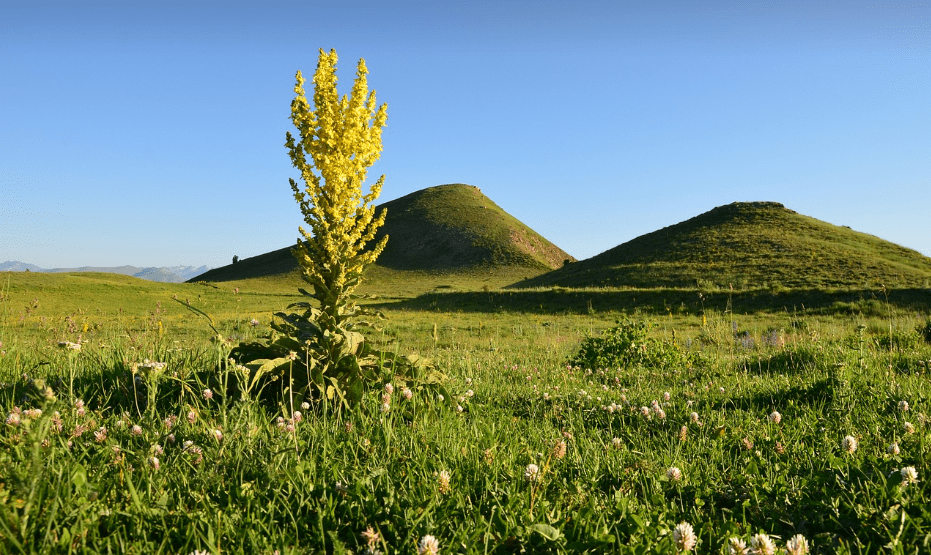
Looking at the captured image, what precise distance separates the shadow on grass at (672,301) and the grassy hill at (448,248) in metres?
48.3

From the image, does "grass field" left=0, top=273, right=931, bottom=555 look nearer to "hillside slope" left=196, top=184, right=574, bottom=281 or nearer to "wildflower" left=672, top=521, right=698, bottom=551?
"wildflower" left=672, top=521, right=698, bottom=551

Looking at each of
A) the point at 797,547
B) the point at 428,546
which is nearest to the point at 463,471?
the point at 428,546

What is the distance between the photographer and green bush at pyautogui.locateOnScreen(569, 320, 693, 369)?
28.0ft

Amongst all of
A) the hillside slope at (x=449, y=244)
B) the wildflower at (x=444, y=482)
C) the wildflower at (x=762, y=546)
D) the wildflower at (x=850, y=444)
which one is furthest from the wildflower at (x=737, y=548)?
the hillside slope at (x=449, y=244)

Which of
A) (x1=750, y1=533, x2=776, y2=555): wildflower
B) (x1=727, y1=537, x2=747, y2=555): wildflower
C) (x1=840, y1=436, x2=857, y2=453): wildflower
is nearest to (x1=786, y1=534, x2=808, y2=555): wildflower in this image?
(x1=750, y1=533, x2=776, y2=555): wildflower

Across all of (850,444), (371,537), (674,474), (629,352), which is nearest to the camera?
(371,537)

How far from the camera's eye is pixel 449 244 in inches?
3981

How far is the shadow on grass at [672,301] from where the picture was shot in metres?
25.9

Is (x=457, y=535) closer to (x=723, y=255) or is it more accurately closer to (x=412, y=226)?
(x=723, y=255)

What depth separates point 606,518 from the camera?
2588 millimetres

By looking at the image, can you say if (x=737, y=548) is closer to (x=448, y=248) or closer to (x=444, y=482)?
(x=444, y=482)

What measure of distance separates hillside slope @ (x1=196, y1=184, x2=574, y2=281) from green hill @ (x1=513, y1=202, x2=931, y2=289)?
123 feet

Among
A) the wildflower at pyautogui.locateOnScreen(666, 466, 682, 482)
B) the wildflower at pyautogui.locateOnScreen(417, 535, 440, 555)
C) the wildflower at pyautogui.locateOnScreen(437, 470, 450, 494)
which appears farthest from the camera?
the wildflower at pyautogui.locateOnScreen(666, 466, 682, 482)

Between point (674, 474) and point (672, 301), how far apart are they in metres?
29.2
